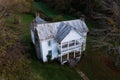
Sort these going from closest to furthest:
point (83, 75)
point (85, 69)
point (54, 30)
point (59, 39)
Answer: point (83, 75)
point (59, 39)
point (85, 69)
point (54, 30)

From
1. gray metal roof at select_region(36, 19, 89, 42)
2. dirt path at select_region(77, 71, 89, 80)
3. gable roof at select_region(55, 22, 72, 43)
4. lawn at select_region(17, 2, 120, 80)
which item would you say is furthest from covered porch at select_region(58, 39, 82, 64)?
dirt path at select_region(77, 71, 89, 80)

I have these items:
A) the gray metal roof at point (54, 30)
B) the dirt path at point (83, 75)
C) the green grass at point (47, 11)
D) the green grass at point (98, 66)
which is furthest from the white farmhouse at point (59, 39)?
the green grass at point (47, 11)

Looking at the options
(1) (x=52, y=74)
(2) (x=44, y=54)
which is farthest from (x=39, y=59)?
(1) (x=52, y=74)

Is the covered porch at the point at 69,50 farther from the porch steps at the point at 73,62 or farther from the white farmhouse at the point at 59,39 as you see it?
the porch steps at the point at 73,62

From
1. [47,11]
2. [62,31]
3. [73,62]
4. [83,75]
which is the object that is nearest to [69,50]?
[73,62]

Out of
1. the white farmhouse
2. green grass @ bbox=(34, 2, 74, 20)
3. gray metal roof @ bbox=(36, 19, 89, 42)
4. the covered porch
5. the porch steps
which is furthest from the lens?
green grass @ bbox=(34, 2, 74, 20)

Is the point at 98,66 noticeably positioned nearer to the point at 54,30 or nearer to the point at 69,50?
the point at 69,50

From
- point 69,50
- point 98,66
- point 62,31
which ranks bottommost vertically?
point 98,66

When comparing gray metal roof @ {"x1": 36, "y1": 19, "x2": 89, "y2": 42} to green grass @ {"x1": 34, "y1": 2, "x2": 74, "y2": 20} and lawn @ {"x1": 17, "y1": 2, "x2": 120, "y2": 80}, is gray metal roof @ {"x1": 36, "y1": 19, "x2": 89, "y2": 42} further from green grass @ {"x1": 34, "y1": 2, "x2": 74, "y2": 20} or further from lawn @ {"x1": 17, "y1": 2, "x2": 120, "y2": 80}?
green grass @ {"x1": 34, "y1": 2, "x2": 74, "y2": 20}
